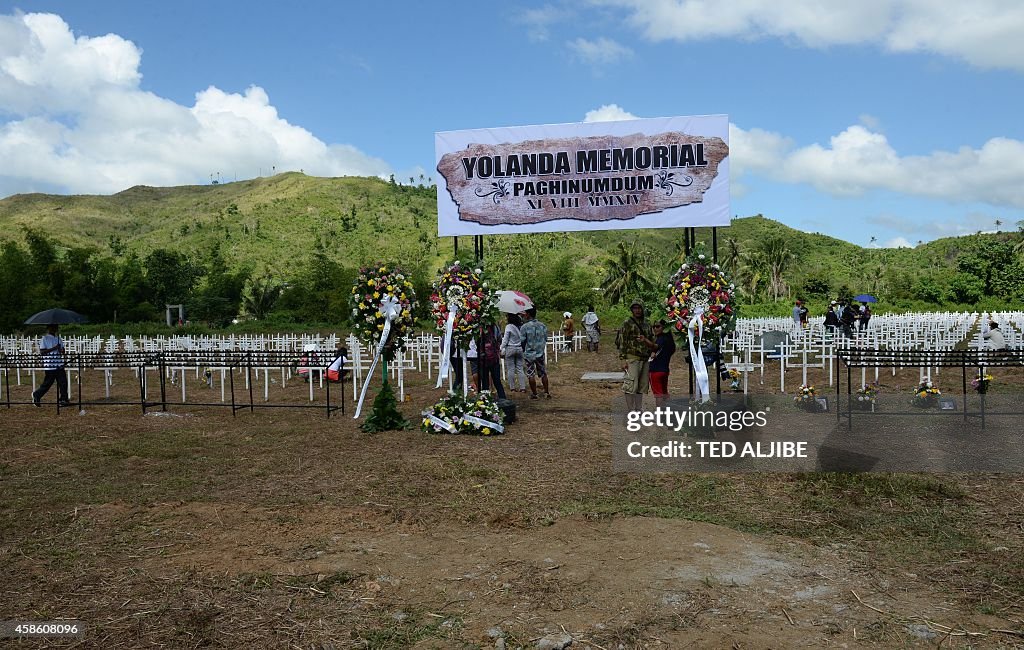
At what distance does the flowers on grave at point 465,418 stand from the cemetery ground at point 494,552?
47.8 inches

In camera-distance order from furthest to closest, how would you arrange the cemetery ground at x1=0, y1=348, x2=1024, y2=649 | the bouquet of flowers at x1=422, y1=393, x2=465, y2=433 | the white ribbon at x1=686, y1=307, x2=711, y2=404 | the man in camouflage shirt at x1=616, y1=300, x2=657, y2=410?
1. the bouquet of flowers at x1=422, y1=393, x2=465, y2=433
2. the white ribbon at x1=686, y1=307, x2=711, y2=404
3. the man in camouflage shirt at x1=616, y1=300, x2=657, y2=410
4. the cemetery ground at x1=0, y1=348, x2=1024, y2=649

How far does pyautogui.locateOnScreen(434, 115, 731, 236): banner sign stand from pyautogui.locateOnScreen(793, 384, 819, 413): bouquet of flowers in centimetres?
305

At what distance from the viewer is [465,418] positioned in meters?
10.5

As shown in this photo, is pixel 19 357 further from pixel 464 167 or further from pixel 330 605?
pixel 330 605

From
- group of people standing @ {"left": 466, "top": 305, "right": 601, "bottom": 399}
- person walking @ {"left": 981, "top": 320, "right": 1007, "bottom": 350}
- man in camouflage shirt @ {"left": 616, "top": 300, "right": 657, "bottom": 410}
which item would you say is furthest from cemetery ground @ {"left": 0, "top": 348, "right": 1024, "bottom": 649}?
person walking @ {"left": 981, "top": 320, "right": 1007, "bottom": 350}

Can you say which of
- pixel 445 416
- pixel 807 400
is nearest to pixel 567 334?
pixel 807 400

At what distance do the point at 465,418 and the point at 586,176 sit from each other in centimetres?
458

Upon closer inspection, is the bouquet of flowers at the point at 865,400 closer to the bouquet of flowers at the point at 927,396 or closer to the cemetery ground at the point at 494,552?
the bouquet of flowers at the point at 927,396

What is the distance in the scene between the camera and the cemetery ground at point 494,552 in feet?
13.9

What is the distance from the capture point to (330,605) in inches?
182

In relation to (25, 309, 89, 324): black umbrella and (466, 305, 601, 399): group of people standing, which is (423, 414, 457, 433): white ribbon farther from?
(25, 309, 89, 324): black umbrella

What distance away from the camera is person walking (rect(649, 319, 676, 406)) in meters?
10.1

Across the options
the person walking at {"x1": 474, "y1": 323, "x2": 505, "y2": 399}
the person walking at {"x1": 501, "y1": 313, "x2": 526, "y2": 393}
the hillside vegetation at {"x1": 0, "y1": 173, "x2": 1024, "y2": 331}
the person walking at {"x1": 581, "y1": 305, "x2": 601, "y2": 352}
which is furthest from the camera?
the hillside vegetation at {"x1": 0, "y1": 173, "x2": 1024, "y2": 331}

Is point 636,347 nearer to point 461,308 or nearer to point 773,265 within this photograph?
point 461,308
